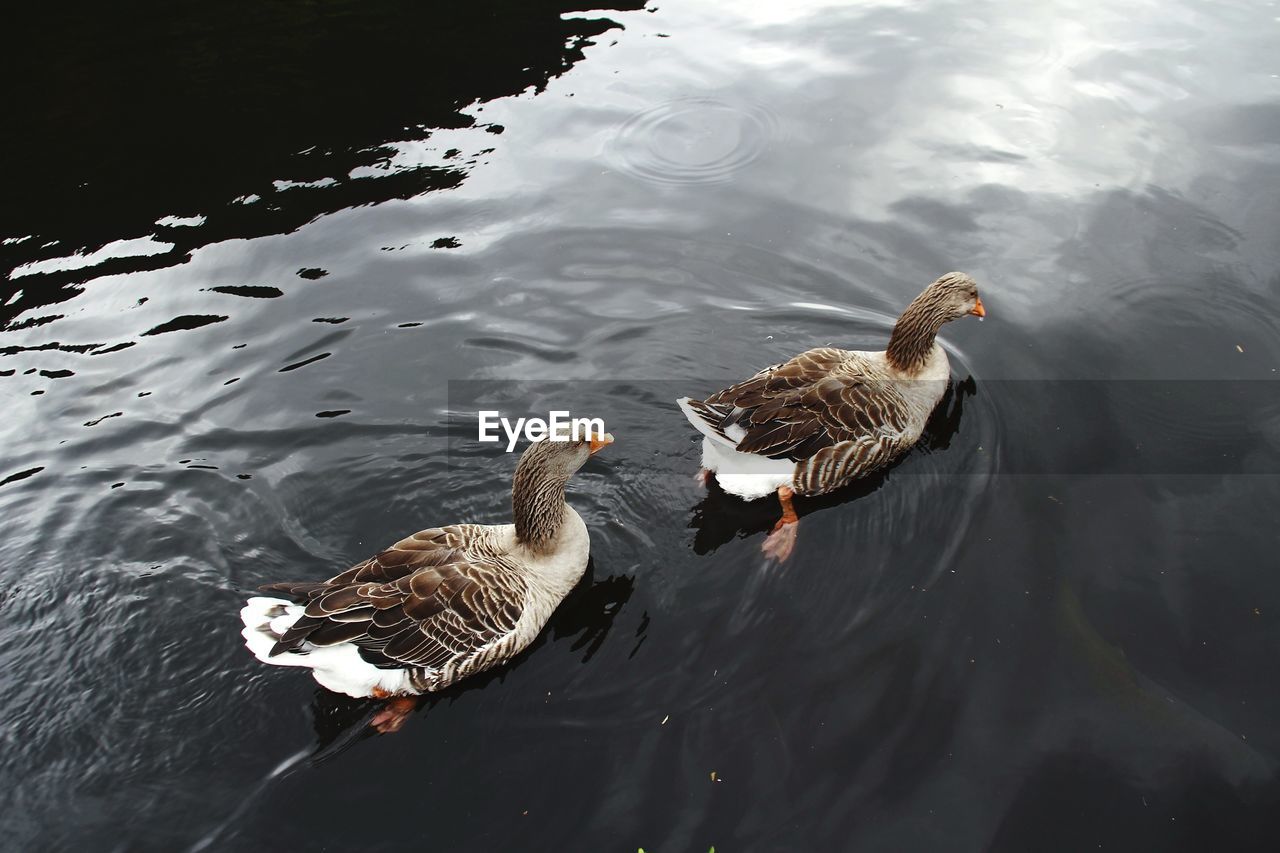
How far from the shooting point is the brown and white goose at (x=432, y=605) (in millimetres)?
5664

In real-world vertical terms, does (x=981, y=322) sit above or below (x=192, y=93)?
below

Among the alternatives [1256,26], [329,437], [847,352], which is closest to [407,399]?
[329,437]

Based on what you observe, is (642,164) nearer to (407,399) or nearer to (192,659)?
(407,399)

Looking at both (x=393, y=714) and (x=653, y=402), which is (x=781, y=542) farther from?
(x=393, y=714)

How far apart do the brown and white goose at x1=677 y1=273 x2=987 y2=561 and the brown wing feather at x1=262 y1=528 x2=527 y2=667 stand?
1.95 meters

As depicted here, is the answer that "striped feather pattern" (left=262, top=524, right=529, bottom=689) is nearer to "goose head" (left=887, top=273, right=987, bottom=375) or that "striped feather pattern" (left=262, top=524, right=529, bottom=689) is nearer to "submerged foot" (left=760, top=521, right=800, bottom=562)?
"submerged foot" (left=760, top=521, right=800, bottom=562)

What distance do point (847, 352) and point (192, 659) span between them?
5.41m

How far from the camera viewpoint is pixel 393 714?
5867 mm

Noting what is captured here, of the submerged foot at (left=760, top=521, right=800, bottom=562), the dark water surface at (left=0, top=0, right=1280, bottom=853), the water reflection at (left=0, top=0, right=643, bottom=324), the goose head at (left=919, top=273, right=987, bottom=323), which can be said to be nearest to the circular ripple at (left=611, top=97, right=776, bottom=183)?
the dark water surface at (left=0, top=0, right=1280, bottom=853)

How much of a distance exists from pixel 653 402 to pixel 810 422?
1562 millimetres

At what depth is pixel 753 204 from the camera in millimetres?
10305

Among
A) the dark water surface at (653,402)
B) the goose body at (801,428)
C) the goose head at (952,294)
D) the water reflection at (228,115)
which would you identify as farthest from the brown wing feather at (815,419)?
the water reflection at (228,115)

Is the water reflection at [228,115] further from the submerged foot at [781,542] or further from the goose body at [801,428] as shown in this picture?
the submerged foot at [781,542]

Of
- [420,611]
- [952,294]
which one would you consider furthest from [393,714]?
[952,294]
